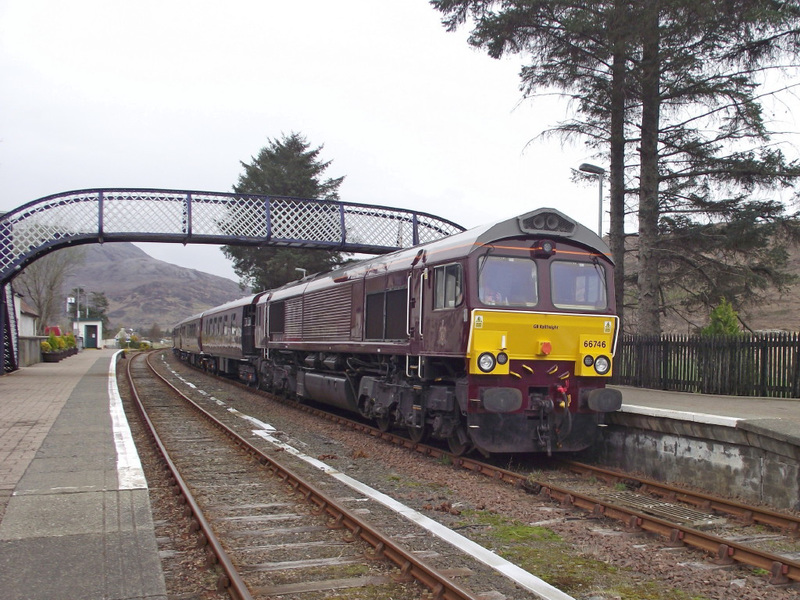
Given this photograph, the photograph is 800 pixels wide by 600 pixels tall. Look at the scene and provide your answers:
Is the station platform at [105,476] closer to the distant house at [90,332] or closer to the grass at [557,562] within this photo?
the grass at [557,562]

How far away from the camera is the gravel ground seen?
5273mm

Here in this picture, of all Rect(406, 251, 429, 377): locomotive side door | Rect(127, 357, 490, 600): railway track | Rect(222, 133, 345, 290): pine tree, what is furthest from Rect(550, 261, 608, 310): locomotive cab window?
Rect(222, 133, 345, 290): pine tree

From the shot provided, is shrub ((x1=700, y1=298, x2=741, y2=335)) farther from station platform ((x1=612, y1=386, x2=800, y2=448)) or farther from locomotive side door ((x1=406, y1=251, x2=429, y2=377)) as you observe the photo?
locomotive side door ((x1=406, y1=251, x2=429, y2=377))

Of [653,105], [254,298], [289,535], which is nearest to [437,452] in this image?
[289,535]

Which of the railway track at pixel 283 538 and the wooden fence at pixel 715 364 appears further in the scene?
the wooden fence at pixel 715 364

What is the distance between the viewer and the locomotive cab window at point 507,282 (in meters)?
9.55

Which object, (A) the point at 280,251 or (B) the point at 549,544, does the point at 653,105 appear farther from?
(A) the point at 280,251

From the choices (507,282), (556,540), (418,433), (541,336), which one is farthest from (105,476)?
(541,336)

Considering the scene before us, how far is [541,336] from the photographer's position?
9.75 metres

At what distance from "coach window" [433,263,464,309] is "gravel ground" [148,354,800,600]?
7.44 ft

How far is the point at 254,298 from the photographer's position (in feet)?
77.0

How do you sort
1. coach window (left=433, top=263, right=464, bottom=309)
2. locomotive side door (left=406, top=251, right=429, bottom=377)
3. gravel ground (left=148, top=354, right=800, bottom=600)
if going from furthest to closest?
1. locomotive side door (left=406, top=251, right=429, bottom=377)
2. coach window (left=433, top=263, right=464, bottom=309)
3. gravel ground (left=148, top=354, right=800, bottom=600)

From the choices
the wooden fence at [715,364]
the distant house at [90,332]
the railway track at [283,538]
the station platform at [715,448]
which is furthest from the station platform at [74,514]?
the distant house at [90,332]

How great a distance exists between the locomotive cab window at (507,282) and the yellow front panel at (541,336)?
0.68ft
